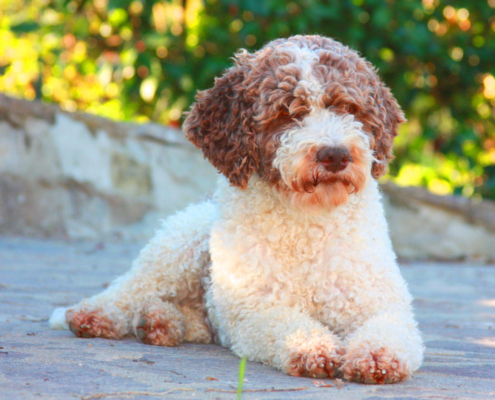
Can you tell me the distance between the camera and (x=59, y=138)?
8.59m

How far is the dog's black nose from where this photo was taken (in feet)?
9.87

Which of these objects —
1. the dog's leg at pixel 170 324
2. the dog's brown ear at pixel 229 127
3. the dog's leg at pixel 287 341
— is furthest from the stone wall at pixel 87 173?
the dog's leg at pixel 287 341

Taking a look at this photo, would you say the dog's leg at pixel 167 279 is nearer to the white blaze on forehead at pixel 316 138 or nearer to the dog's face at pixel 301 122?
the dog's face at pixel 301 122

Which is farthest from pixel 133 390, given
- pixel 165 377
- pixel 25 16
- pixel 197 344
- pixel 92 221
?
pixel 25 16

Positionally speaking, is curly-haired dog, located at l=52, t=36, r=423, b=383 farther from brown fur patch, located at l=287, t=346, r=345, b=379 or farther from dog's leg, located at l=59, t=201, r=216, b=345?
dog's leg, located at l=59, t=201, r=216, b=345

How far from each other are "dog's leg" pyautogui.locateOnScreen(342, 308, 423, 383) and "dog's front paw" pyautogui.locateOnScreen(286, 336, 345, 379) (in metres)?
0.06

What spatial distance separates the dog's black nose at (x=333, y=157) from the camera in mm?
3008

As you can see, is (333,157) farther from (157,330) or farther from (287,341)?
(157,330)

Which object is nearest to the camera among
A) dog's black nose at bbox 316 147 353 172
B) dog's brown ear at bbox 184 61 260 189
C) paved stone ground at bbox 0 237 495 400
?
paved stone ground at bbox 0 237 495 400

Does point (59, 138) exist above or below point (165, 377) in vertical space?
above

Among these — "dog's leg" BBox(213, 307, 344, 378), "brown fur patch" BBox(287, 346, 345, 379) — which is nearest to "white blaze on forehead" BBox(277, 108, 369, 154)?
"dog's leg" BBox(213, 307, 344, 378)

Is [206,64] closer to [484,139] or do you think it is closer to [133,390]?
[484,139]

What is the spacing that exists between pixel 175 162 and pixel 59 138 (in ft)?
4.97

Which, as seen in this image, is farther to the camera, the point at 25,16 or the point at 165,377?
the point at 25,16
